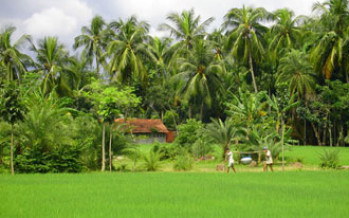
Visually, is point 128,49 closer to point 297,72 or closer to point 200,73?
point 200,73

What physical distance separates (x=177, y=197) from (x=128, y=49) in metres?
27.0

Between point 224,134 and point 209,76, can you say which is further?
point 209,76

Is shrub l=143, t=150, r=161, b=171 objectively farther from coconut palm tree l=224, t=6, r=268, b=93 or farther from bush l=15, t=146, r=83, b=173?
coconut palm tree l=224, t=6, r=268, b=93

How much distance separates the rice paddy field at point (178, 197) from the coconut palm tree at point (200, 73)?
2335 cm

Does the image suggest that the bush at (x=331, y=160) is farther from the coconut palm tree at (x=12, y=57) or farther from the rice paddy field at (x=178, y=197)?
the coconut palm tree at (x=12, y=57)

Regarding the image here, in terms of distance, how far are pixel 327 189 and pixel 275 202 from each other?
3.06 meters

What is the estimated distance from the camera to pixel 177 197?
10781 millimetres

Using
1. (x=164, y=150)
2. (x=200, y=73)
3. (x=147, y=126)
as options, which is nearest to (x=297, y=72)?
(x=200, y=73)

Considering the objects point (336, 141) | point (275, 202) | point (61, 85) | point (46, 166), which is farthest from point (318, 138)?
point (275, 202)

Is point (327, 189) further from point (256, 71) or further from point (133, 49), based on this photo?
point (256, 71)

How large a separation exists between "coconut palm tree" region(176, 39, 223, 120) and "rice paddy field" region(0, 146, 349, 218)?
23.4 m

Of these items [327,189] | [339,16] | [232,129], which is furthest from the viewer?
[339,16]

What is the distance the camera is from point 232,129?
989 inches

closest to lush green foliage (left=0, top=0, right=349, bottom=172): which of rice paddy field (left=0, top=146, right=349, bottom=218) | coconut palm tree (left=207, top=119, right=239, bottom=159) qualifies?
coconut palm tree (left=207, top=119, right=239, bottom=159)
